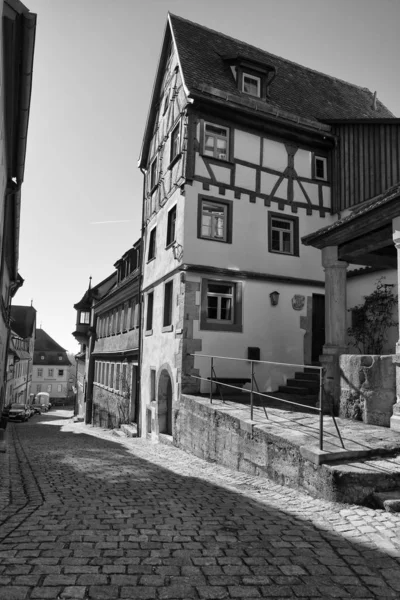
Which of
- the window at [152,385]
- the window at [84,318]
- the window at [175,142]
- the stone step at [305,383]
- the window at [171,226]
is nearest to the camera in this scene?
the stone step at [305,383]

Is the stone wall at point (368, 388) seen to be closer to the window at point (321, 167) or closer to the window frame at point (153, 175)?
the window at point (321, 167)

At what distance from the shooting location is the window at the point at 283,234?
14320 mm

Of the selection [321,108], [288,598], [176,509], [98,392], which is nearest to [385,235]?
[176,509]

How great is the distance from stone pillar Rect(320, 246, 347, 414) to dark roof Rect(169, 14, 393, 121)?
6.98m

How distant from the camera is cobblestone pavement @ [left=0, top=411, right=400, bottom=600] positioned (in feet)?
11.0

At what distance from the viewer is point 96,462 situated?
372 inches

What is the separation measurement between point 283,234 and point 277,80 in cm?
603

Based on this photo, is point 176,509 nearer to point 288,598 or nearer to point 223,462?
point 288,598

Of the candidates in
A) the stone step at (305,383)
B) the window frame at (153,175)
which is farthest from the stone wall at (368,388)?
the window frame at (153,175)

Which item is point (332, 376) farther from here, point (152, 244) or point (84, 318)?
point (84, 318)

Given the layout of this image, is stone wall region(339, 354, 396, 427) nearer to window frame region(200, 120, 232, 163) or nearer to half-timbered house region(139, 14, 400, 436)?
half-timbered house region(139, 14, 400, 436)

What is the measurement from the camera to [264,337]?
13.5m

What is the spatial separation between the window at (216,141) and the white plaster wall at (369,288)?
537 centimetres

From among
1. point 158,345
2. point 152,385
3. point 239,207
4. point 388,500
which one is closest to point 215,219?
point 239,207
